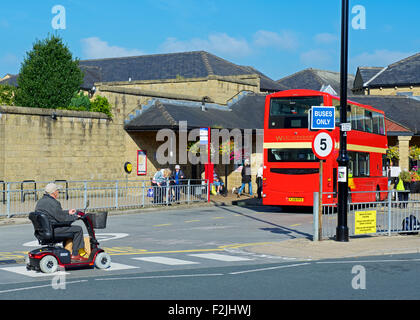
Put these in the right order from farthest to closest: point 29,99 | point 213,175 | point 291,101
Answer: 1. point 29,99
2. point 213,175
3. point 291,101

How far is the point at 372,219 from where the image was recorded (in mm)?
16734

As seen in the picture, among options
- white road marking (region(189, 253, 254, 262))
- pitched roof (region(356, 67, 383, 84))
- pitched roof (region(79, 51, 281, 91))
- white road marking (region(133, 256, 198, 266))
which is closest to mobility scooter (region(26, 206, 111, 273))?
white road marking (region(133, 256, 198, 266))

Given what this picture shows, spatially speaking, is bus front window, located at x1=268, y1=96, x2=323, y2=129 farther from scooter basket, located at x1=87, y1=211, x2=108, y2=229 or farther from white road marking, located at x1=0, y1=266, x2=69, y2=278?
white road marking, located at x1=0, y1=266, x2=69, y2=278

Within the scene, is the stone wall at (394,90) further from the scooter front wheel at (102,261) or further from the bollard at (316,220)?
the scooter front wheel at (102,261)

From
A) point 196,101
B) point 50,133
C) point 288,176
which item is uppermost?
point 196,101

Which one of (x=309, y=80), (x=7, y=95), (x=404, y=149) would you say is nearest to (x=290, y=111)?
(x=404, y=149)

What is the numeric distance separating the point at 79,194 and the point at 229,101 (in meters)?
17.5

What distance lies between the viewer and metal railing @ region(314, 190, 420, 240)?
53.7ft

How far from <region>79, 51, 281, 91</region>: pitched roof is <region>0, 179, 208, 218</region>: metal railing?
33465 millimetres

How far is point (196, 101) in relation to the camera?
3800 centimetres

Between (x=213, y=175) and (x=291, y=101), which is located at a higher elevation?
(x=291, y=101)

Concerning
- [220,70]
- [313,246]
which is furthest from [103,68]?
[313,246]
